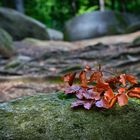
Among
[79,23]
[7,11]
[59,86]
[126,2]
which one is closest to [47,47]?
[7,11]

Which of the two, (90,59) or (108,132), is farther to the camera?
(90,59)

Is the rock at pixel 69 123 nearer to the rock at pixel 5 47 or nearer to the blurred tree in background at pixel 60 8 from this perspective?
the rock at pixel 5 47

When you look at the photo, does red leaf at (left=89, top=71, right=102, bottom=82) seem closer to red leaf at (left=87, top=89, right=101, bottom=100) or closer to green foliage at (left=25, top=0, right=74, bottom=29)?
red leaf at (left=87, top=89, right=101, bottom=100)

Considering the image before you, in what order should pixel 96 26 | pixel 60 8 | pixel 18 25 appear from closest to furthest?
pixel 18 25, pixel 96 26, pixel 60 8

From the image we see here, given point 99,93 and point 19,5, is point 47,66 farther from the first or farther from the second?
point 19,5

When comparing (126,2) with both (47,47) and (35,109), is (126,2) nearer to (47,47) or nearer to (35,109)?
(47,47)

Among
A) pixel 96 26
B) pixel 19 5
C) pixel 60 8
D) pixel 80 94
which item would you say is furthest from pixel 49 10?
pixel 80 94

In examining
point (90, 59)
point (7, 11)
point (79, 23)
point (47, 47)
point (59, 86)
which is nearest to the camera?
point (59, 86)
